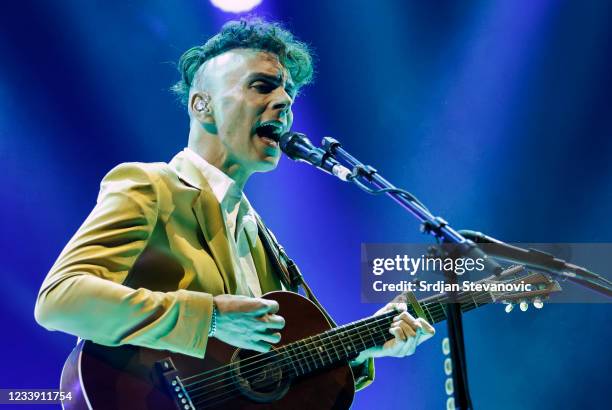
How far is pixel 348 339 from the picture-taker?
107 inches

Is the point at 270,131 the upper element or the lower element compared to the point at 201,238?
upper

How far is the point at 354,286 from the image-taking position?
402 cm

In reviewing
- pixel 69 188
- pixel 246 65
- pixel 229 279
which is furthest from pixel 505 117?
pixel 69 188

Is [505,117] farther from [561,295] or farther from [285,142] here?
[285,142]

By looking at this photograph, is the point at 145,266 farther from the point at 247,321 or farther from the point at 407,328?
the point at 407,328

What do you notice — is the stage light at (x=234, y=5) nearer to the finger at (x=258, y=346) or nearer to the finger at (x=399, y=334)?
the finger at (x=399, y=334)

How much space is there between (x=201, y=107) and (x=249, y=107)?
0.96 ft

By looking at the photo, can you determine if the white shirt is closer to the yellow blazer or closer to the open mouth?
the yellow blazer

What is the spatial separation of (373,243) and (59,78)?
216 centimetres

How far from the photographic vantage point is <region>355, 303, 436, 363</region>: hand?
2777 mm

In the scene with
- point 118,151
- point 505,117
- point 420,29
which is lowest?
point 118,151

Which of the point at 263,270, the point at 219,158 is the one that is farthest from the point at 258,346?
the point at 219,158

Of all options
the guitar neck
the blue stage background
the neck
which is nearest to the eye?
the neck

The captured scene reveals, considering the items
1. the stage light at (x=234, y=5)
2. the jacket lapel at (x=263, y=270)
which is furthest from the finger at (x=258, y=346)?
the stage light at (x=234, y=5)
